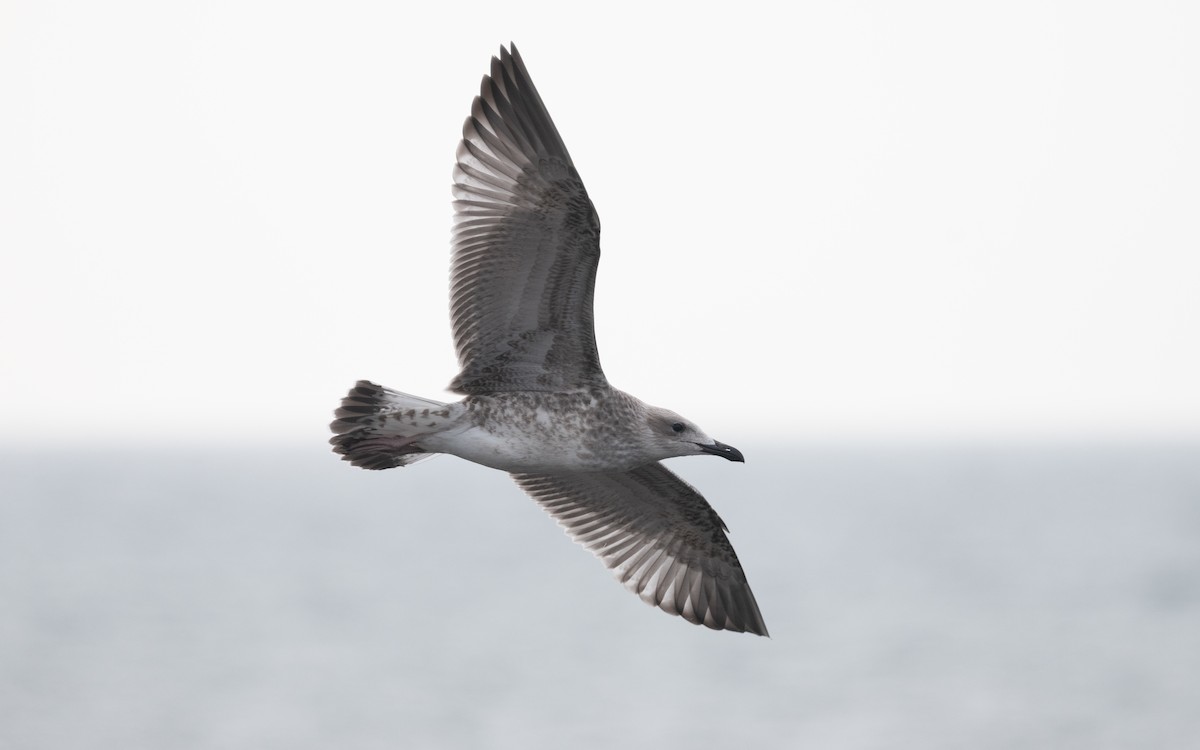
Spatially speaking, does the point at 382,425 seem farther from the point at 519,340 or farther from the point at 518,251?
the point at 518,251

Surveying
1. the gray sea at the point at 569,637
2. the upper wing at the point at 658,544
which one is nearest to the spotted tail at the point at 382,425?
the upper wing at the point at 658,544

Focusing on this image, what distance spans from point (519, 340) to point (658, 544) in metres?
2.31

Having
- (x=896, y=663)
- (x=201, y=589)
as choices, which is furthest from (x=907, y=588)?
(x=201, y=589)

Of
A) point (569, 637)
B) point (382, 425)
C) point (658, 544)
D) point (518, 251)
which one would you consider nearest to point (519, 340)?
point (518, 251)

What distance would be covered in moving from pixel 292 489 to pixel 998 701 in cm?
8421

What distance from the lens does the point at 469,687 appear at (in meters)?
34.3

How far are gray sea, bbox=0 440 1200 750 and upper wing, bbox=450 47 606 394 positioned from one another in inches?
787

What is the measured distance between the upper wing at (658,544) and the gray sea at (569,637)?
59.3 feet

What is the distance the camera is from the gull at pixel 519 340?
8.38 m

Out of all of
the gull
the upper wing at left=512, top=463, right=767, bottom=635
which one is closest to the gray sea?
the upper wing at left=512, top=463, right=767, bottom=635

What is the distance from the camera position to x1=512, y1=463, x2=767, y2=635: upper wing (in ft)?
33.1

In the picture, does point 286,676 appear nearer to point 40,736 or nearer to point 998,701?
point 40,736

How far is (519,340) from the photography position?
8.65m

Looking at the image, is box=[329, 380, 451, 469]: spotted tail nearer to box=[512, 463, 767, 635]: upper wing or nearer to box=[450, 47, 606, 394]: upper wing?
box=[450, 47, 606, 394]: upper wing
